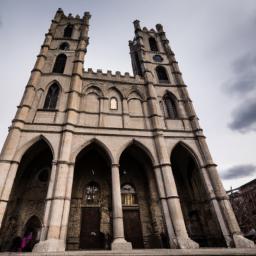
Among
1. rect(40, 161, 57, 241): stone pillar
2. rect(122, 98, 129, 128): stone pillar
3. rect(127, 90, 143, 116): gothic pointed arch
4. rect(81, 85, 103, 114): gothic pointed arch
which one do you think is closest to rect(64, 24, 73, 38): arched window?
rect(81, 85, 103, 114): gothic pointed arch

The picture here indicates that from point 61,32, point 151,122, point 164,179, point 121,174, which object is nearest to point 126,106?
point 151,122

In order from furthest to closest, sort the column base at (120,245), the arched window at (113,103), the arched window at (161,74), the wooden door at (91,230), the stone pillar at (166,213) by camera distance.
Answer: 1. the arched window at (161,74)
2. the arched window at (113,103)
3. the wooden door at (91,230)
4. the stone pillar at (166,213)
5. the column base at (120,245)

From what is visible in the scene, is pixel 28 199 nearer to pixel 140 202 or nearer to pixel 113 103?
pixel 140 202

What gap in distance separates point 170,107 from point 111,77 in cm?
629

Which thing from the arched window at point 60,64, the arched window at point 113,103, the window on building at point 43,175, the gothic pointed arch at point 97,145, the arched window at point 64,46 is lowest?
the window on building at point 43,175

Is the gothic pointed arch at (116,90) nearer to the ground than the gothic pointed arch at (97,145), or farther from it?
farther from it

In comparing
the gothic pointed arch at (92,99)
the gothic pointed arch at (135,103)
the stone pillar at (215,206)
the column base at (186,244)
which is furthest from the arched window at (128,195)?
the gothic pointed arch at (92,99)

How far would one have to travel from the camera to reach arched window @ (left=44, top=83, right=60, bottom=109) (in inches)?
576

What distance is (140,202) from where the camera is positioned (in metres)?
13.5

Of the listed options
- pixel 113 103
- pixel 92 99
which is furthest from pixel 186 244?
pixel 92 99

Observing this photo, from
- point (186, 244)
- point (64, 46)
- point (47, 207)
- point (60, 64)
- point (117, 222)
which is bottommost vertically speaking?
point (186, 244)

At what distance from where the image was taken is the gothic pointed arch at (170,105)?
1622 centimetres

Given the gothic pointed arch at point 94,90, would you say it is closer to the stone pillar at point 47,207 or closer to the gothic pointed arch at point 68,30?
the stone pillar at point 47,207

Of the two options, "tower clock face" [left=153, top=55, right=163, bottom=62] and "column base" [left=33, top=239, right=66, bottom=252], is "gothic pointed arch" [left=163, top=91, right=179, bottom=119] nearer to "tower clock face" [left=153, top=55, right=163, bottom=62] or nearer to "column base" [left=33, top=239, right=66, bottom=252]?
"tower clock face" [left=153, top=55, right=163, bottom=62]
